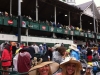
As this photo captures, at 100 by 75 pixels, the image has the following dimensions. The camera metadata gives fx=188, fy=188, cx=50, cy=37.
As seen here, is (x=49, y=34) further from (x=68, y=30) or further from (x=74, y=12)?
(x=74, y=12)

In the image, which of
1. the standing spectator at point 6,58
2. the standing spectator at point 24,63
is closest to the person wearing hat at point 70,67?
the standing spectator at point 24,63

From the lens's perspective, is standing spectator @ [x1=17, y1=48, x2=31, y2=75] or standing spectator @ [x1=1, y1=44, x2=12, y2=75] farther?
standing spectator @ [x1=1, y1=44, x2=12, y2=75]

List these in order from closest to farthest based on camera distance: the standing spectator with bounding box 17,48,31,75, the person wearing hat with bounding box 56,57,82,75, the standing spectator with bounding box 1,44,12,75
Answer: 1. the person wearing hat with bounding box 56,57,82,75
2. the standing spectator with bounding box 17,48,31,75
3. the standing spectator with bounding box 1,44,12,75

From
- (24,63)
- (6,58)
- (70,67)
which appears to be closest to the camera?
(70,67)

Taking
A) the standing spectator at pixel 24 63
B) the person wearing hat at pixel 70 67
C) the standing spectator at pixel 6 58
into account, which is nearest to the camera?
the person wearing hat at pixel 70 67

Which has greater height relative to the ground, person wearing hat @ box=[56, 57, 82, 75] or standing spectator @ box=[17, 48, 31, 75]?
person wearing hat @ box=[56, 57, 82, 75]

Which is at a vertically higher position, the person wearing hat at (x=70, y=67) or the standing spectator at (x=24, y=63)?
the person wearing hat at (x=70, y=67)

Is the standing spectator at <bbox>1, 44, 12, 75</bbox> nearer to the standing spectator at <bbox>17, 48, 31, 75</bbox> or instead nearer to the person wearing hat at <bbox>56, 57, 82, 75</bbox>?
the standing spectator at <bbox>17, 48, 31, 75</bbox>

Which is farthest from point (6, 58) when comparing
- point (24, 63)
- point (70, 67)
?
point (70, 67)

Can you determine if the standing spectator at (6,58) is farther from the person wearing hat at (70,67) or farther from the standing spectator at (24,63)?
the person wearing hat at (70,67)

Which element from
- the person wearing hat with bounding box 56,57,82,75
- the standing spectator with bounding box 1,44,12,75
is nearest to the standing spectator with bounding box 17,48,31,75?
the person wearing hat with bounding box 56,57,82,75

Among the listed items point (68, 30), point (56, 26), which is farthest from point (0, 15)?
point (68, 30)

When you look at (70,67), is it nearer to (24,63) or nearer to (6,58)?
(24,63)

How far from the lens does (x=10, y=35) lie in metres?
19.6
